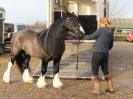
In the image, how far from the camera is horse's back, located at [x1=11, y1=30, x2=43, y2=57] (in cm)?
1045

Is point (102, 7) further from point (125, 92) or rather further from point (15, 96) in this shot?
point (15, 96)

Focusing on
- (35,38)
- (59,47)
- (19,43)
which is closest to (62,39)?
(59,47)

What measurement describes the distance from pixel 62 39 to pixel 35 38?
0.91 m

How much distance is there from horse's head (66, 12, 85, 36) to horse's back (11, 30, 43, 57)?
1.04m

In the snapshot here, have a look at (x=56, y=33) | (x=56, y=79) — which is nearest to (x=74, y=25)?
(x=56, y=33)

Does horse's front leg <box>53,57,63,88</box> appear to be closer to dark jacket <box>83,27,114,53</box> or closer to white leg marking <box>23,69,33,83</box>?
white leg marking <box>23,69,33,83</box>

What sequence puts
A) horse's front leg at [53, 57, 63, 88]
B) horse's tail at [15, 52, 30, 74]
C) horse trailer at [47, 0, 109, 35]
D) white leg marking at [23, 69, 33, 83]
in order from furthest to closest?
horse trailer at [47, 0, 109, 35] < horse's tail at [15, 52, 30, 74] < white leg marking at [23, 69, 33, 83] < horse's front leg at [53, 57, 63, 88]

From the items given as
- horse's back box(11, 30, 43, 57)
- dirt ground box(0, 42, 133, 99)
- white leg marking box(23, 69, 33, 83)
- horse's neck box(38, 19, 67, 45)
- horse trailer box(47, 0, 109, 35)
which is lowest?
dirt ground box(0, 42, 133, 99)

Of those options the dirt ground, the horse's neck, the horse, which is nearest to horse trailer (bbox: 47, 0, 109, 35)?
the dirt ground

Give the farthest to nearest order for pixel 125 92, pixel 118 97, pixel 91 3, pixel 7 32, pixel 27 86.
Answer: pixel 7 32 < pixel 91 3 < pixel 27 86 < pixel 125 92 < pixel 118 97

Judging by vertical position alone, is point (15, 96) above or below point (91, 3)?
below

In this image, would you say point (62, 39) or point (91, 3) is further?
point (91, 3)

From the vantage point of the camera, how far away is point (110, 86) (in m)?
9.72

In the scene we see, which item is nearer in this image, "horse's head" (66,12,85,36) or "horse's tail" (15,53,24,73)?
"horse's head" (66,12,85,36)
